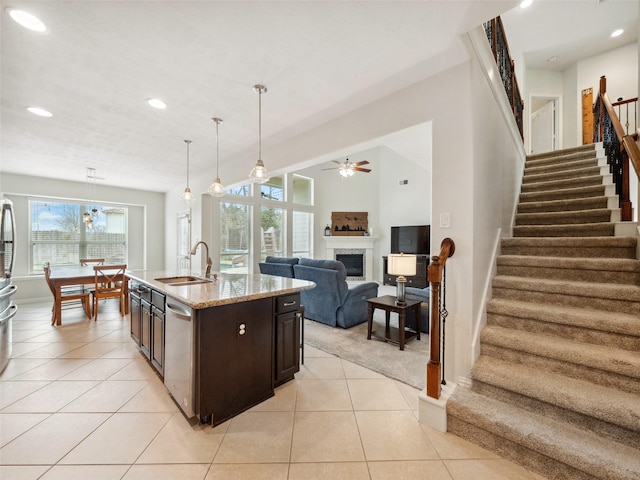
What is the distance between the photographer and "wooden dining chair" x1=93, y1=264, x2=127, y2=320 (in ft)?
14.2

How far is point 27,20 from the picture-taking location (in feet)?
5.65

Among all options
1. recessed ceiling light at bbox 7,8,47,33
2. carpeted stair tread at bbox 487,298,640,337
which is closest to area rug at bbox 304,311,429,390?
carpeted stair tread at bbox 487,298,640,337

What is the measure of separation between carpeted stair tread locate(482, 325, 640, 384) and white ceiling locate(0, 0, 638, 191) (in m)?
2.00

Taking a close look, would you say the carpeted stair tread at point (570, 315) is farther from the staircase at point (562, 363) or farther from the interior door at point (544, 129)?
the interior door at point (544, 129)

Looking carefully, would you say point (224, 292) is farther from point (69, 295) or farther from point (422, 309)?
point (69, 295)

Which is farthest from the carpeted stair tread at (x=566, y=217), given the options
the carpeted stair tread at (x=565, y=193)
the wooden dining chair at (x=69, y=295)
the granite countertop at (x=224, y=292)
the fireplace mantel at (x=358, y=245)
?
the wooden dining chair at (x=69, y=295)

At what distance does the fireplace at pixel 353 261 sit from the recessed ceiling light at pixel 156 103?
6.15 m

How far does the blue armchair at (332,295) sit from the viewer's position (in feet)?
12.3

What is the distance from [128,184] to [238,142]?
4.21 m

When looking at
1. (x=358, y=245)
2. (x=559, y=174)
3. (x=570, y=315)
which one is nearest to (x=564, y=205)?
(x=559, y=174)

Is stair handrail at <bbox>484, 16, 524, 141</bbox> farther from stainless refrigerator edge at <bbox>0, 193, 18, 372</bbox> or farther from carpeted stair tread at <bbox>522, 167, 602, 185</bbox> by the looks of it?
stainless refrigerator edge at <bbox>0, 193, 18, 372</bbox>

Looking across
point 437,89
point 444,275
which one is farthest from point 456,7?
point 444,275

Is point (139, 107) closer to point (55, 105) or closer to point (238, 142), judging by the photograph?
point (55, 105)

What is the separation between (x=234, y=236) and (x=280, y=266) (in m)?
2.45
